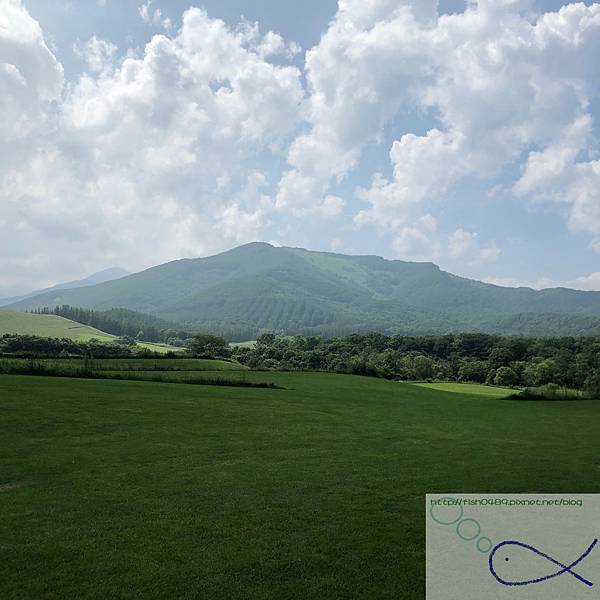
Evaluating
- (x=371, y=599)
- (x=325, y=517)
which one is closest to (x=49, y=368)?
(x=325, y=517)

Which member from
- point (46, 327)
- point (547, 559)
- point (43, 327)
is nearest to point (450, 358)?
point (547, 559)

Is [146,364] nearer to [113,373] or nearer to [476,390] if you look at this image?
[113,373]

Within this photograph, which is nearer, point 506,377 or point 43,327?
point 506,377

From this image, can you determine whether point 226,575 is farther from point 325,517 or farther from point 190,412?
point 190,412

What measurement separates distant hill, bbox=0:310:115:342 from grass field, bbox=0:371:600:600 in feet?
468

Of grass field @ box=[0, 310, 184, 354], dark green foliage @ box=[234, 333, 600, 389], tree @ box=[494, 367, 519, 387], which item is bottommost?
tree @ box=[494, 367, 519, 387]

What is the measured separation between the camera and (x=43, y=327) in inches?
6545

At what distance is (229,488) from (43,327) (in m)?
179

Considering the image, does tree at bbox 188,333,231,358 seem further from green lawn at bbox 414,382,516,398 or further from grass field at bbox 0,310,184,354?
grass field at bbox 0,310,184,354

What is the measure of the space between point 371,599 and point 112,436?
1312 centimetres

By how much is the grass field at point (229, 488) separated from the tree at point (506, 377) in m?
67.8

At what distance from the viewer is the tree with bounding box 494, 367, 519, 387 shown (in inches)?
3509

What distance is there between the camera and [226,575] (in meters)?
7.50

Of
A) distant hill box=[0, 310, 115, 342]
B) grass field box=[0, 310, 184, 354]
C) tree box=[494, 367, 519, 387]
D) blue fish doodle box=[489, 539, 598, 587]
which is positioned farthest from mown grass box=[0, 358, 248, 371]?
distant hill box=[0, 310, 115, 342]
